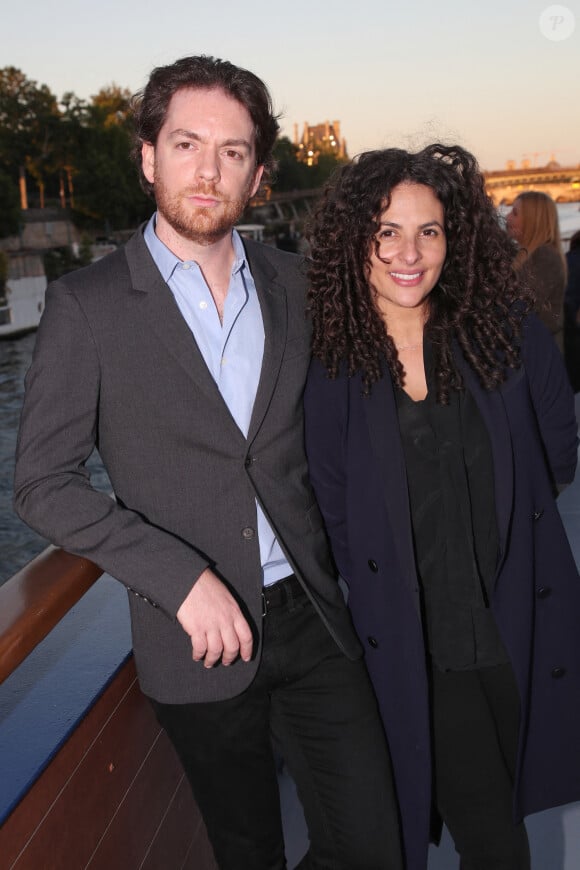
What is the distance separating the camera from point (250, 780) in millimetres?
1547

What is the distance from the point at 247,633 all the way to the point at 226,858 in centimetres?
45

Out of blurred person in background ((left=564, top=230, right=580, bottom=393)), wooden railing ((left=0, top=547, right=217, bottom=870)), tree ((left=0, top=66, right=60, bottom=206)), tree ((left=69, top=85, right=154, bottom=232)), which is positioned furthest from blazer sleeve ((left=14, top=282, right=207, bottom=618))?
tree ((left=0, top=66, right=60, bottom=206))

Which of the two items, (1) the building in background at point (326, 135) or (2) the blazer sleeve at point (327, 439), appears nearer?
(2) the blazer sleeve at point (327, 439)

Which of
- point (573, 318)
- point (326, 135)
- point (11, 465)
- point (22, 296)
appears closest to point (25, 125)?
point (22, 296)

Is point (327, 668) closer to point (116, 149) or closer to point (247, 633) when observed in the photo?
point (247, 633)

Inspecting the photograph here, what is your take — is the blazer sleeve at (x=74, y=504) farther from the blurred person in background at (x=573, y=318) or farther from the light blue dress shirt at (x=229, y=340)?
the blurred person in background at (x=573, y=318)

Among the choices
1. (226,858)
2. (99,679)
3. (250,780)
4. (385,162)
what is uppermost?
(385,162)

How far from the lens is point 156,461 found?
58.7 inches

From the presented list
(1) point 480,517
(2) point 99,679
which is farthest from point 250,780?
(1) point 480,517

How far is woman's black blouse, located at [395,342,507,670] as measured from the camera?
1604 millimetres

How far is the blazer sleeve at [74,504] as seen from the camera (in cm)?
138

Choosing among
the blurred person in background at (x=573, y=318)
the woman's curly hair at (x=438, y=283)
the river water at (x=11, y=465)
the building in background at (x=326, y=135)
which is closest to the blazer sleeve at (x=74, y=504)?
the woman's curly hair at (x=438, y=283)

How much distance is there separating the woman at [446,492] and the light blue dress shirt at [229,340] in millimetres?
134

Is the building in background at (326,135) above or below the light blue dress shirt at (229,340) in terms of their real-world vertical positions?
above
